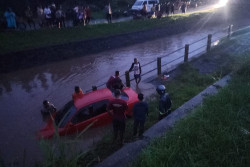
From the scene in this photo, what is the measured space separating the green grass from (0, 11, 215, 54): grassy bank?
46.2 feet

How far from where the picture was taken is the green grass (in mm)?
4570

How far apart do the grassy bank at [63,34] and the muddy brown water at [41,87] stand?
1.83 m

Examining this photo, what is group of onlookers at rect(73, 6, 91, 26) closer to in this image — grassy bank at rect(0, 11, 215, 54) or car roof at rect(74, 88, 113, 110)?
grassy bank at rect(0, 11, 215, 54)

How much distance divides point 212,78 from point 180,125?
20.3 feet

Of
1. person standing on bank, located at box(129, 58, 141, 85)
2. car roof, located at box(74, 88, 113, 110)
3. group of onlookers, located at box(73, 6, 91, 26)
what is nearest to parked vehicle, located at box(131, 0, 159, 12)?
group of onlookers, located at box(73, 6, 91, 26)

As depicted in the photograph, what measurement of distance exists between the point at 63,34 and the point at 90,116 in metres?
12.4

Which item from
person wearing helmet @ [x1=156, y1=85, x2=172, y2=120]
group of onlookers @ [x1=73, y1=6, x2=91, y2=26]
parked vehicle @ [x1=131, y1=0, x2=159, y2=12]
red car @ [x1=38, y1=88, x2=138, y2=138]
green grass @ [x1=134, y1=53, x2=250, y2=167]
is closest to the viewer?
green grass @ [x1=134, y1=53, x2=250, y2=167]

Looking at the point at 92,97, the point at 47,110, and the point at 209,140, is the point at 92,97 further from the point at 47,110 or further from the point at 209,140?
the point at 209,140

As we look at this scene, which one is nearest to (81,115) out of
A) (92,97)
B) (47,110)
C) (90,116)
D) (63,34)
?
(90,116)

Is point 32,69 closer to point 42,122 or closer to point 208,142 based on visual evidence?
point 42,122

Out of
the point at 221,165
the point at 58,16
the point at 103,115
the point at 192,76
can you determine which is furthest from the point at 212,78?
the point at 58,16

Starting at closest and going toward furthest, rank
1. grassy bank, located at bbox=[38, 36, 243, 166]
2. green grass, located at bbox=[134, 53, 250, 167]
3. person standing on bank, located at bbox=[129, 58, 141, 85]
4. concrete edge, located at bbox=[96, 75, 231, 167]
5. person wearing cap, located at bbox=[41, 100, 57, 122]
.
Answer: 1. green grass, located at bbox=[134, 53, 250, 167]
2. concrete edge, located at bbox=[96, 75, 231, 167]
3. grassy bank, located at bbox=[38, 36, 243, 166]
4. person wearing cap, located at bbox=[41, 100, 57, 122]
5. person standing on bank, located at bbox=[129, 58, 141, 85]

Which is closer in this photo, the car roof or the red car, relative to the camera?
the red car

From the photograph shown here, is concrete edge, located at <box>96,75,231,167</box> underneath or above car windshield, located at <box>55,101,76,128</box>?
above
